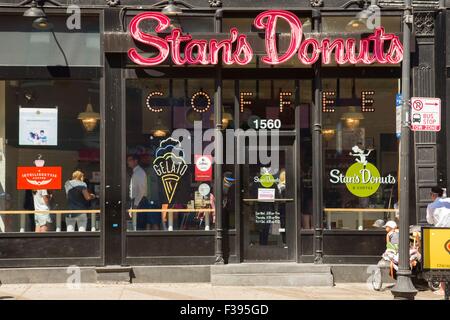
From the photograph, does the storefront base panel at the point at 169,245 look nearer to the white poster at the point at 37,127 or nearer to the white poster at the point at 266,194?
the white poster at the point at 266,194

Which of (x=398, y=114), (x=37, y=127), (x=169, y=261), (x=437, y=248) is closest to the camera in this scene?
(x=437, y=248)

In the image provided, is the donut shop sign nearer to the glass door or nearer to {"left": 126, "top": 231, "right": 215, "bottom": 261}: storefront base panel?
the glass door

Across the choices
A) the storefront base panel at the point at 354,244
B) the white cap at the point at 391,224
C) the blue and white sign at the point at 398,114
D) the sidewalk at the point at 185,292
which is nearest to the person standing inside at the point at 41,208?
the sidewalk at the point at 185,292

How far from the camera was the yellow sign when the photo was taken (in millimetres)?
10742

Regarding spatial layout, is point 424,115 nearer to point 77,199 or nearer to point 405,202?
point 405,202

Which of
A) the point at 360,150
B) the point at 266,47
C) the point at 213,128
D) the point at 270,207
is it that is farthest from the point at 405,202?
the point at 213,128

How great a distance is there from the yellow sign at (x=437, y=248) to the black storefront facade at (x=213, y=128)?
1.88 metres

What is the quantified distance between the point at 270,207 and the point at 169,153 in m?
2.14

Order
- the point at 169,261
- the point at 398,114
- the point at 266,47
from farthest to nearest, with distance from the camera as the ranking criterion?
the point at 169,261 < the point at 266,47 < the point at 398,114

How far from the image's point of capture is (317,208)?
12.7m

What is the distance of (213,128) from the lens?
42.2 ft
